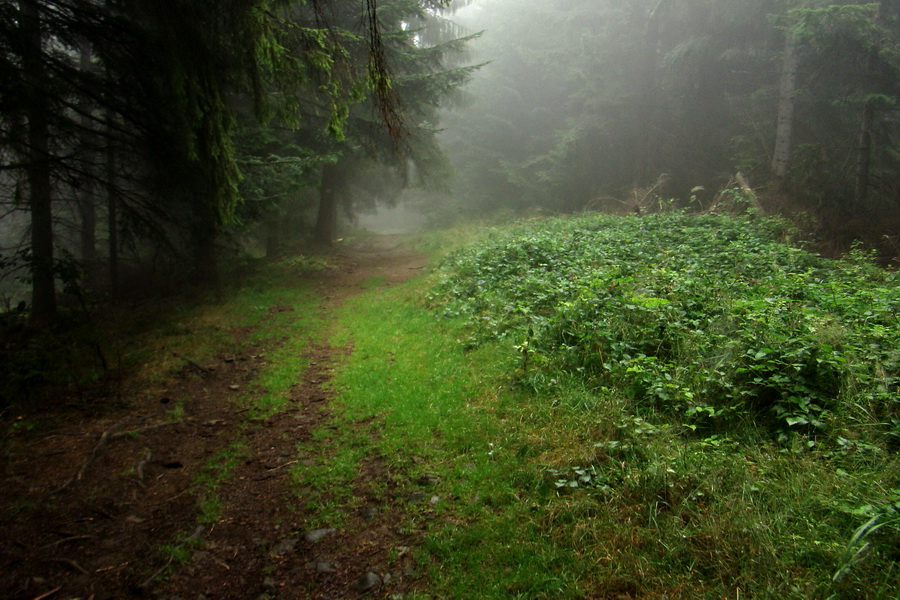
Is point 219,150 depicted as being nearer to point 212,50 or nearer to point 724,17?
point 212,50

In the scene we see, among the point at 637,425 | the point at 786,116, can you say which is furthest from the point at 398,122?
the point at 786,116

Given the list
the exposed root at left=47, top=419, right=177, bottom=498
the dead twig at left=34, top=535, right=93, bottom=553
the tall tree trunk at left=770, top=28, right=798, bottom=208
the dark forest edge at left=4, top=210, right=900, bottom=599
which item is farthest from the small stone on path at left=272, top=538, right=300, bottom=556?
the tall tree trunk at left=770, top=28, right=798, bottom=208

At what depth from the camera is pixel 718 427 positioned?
4.07 meters

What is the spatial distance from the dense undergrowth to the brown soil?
61.9 inches

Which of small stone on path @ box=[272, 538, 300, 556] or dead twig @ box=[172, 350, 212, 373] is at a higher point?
dead twig @ box=[172, 350, 212, 373]

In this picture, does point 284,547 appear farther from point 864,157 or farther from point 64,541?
point 864,157

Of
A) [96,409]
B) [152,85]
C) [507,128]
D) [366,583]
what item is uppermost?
[507,128]

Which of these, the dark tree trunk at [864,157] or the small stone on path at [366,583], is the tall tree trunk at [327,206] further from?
the dark tree trunk at [864,157]

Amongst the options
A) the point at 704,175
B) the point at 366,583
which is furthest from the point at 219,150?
the point at 704,175

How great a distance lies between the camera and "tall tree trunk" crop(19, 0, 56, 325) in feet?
19.7

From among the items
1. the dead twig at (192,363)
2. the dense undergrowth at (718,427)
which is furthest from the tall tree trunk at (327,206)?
the dense undergrowth at (718,427)

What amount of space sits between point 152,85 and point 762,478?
30.2ft

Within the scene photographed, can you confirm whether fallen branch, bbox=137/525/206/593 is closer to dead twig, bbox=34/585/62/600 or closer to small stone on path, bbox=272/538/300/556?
dead twig, bbox=34/585/62/600

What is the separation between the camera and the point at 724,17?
731 inches
